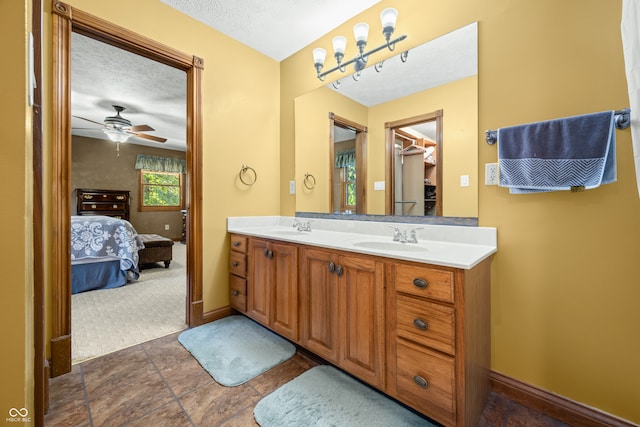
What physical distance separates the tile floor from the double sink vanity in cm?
17

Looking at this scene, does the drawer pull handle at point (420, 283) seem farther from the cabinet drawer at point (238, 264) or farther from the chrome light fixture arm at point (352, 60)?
the chrome light fixture arm at point (352, 60)

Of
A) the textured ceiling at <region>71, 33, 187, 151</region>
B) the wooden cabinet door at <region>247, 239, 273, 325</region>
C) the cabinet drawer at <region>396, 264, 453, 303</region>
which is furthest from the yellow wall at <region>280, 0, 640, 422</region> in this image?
the textured ceiling at <region>71, 33, 187, 151</region>

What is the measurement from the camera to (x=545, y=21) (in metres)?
1.34

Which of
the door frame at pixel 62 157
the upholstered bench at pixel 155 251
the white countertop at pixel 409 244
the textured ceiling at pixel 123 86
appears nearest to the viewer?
the white countertop at pixel 409 244

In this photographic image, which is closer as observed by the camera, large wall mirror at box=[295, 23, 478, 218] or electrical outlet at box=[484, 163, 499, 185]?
electrical outlet at box=[484, 163, 499, 185]

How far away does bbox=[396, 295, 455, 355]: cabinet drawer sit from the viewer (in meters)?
1.13

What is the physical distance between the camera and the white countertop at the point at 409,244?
125 cm

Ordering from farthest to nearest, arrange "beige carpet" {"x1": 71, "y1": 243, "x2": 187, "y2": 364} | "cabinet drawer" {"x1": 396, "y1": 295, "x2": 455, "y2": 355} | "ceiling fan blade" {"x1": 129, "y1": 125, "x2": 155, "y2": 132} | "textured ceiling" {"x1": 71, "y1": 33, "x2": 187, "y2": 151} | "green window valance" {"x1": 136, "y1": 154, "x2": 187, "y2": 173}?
"green window valance" {"x1": 136, "y1": 154, "x2": 187, "y2": 173}, "ceiling fan blade" {"x1": 129, "y1": 125, "x2": 155, "y2": 132}, "textured ceiling" {"x1": 71, "y1": 33, "x2": 187, "y2": 151}, "beige carpet" {"x1": 71, "y1": 243, "x2": 187, "y2": 364}, "cabinet drawer" {"x1": 396, "y1": 295, "x2": 455, "y2": 355}

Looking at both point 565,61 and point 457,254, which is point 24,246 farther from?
point 565,61

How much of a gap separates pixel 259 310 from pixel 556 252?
6.14ft

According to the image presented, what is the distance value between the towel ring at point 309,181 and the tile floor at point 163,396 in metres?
1.42

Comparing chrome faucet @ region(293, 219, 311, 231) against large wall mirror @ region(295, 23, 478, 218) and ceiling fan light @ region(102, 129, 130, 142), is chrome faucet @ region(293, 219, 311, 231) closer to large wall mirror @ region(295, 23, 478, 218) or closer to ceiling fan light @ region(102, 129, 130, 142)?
large wall mirror @ region(295, 23, 478, 218)

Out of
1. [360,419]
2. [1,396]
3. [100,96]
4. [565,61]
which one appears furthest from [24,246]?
[100,96]

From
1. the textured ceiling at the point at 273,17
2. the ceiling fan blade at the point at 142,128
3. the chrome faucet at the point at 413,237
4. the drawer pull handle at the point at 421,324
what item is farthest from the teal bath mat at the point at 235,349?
the ceiling fan blade at the point at 142,128
